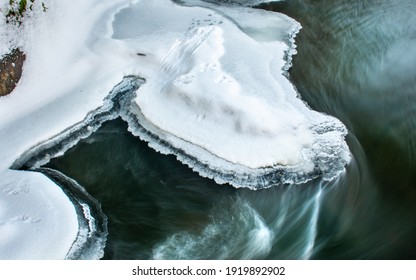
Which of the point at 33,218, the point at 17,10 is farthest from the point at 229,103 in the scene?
the point at 17,10

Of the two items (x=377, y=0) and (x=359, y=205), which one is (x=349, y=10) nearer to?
(x=377, y=0)

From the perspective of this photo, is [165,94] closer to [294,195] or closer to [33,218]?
[294,195]

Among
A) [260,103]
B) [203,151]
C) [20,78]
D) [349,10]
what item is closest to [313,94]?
[260,103]

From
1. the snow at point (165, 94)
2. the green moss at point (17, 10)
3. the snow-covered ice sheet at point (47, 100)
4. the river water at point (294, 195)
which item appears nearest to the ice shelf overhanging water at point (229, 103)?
the snow at point (165, 94)

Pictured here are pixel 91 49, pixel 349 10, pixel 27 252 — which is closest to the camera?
pixel 27 252

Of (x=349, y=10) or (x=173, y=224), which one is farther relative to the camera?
(x=349, y=10)

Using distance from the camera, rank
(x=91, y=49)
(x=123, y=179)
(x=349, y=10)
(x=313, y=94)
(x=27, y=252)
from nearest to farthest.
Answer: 1. (x=27, y=252)
2. (x=123, y=179)
3. (x=313, y=94)
4. (x=91, y=49)
5. (x=349, y=10)

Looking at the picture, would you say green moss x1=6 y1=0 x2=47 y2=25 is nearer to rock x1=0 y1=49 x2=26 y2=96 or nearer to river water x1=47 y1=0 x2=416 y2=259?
rock x1=0 y1=49 x2=26 y2=96
